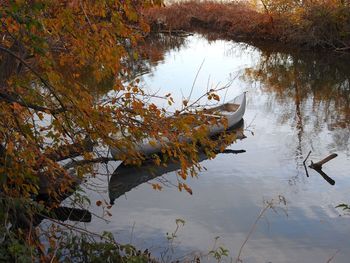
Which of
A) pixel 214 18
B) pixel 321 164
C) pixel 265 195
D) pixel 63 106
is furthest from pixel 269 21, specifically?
pixel 63 106

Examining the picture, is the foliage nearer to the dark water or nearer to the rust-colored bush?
the dark water

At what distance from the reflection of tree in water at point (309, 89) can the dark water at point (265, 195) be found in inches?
1.4

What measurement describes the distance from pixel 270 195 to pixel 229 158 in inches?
96.7

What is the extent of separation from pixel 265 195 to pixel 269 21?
810 inches

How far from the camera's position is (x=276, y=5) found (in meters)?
29.0

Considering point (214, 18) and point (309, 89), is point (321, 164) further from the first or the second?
point (214, 18)

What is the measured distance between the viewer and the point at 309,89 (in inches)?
768

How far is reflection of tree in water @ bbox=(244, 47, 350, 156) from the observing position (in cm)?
1508

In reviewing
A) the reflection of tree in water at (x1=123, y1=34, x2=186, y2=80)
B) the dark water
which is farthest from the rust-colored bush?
the dark water

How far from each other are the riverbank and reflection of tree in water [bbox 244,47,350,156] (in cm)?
119

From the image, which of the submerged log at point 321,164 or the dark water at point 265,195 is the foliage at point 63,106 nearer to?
the dark water at point 265,195

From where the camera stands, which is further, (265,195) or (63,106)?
(265,195)

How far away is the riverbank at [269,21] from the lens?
25203mm

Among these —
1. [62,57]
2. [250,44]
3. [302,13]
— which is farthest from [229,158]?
[250,44]
